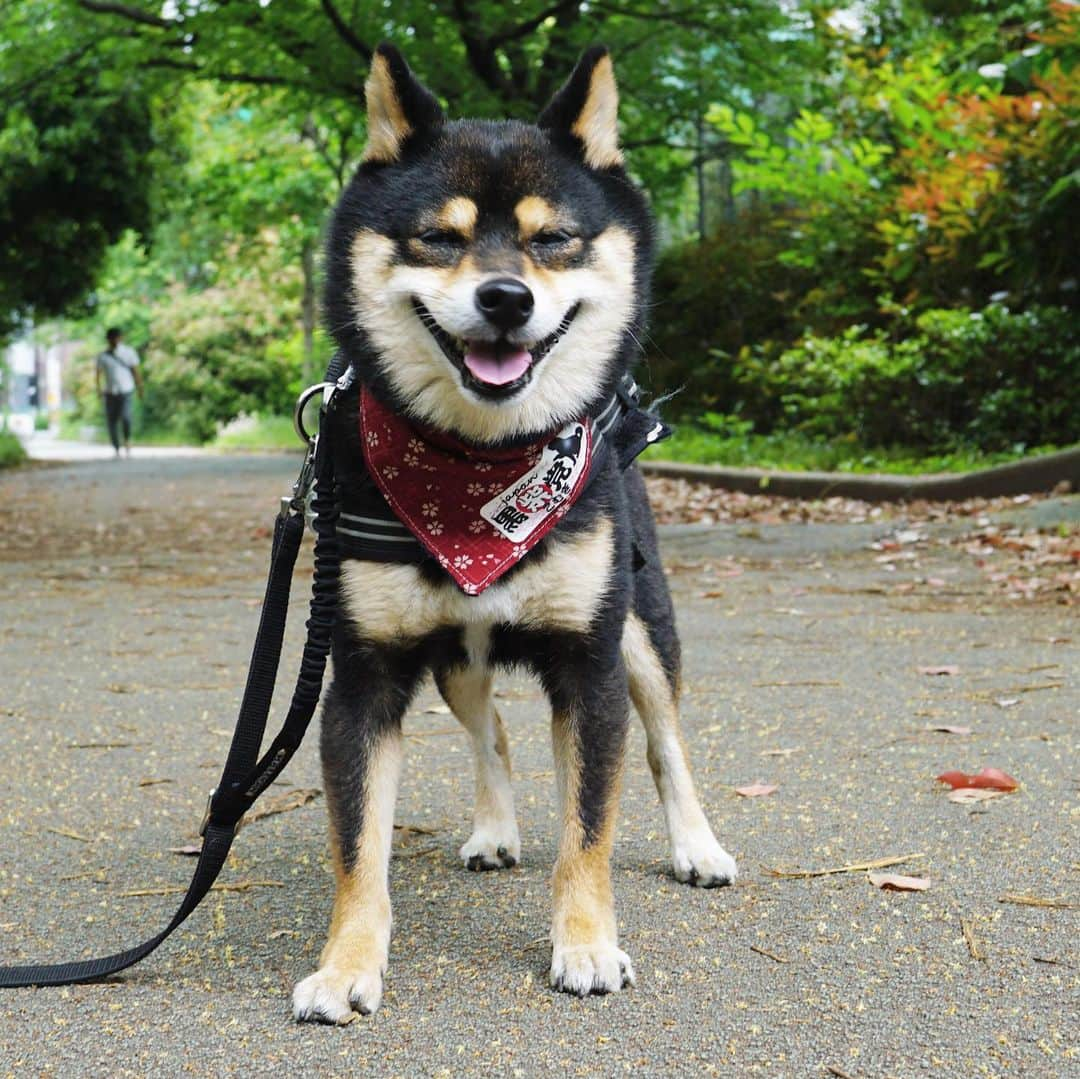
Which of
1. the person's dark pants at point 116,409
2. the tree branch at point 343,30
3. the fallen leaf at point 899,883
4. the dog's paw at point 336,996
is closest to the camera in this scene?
the dog's paw at point 336,996

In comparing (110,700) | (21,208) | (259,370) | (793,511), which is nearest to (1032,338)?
(793,511)

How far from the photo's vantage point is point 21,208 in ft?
64.4

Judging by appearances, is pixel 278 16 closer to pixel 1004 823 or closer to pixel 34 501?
pixel 34 501

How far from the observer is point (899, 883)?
3066 mm

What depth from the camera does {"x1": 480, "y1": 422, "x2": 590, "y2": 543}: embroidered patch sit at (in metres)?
2.75

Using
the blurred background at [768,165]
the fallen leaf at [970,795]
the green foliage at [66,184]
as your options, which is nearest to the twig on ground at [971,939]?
the fallen leaf at [970,795]

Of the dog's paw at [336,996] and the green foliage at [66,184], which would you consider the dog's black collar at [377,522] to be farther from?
the green foliage at [66,184]

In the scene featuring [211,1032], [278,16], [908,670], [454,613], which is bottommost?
[908,670]

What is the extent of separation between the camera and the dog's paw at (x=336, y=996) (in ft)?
8.11

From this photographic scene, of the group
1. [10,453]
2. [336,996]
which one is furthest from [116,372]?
[336,996]

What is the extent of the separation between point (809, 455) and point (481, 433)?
35.7ft

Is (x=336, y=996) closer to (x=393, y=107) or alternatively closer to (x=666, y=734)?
(x=666, y=734)

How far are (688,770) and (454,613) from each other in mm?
966

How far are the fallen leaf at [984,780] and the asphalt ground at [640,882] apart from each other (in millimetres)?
57
